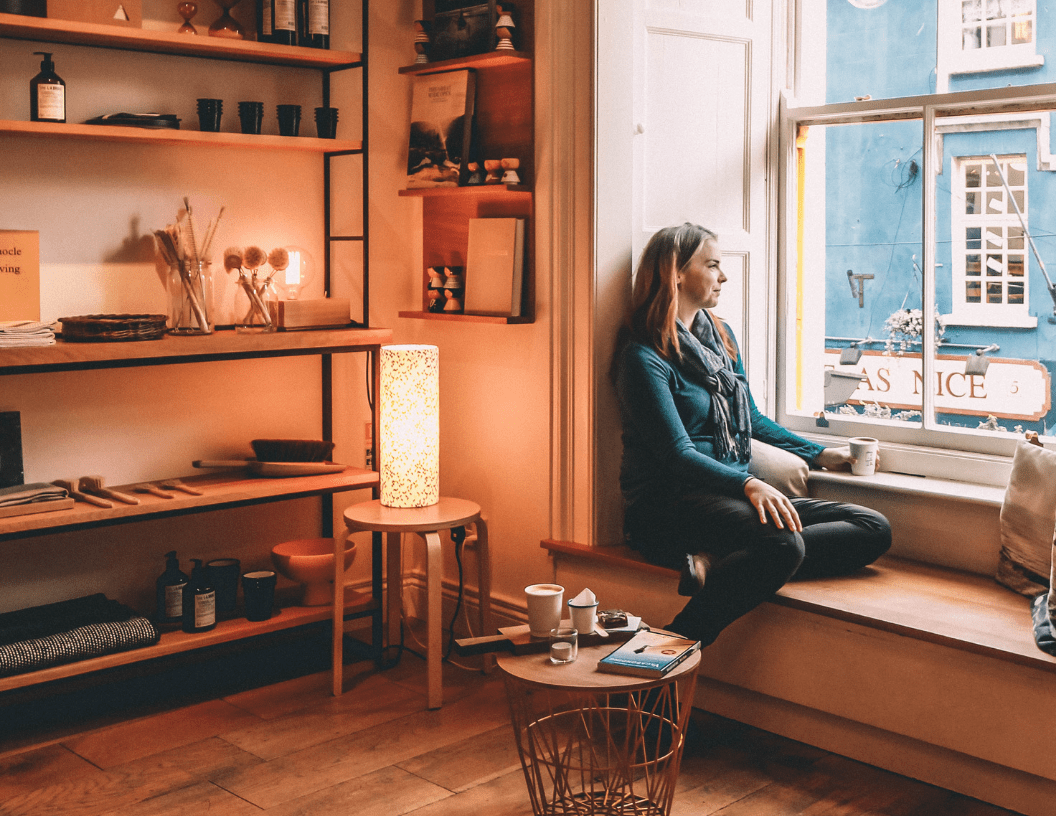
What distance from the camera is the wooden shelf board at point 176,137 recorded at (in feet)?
9.48

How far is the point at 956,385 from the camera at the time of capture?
3.29 m

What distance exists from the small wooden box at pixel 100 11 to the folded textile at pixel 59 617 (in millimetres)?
1613

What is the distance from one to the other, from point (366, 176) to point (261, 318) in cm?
54

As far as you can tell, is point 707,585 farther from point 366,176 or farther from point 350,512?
point 366,176

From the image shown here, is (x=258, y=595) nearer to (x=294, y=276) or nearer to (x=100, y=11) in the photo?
(x=294, y=276)

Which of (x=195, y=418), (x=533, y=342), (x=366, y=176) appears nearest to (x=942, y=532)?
(x=533, y=342)

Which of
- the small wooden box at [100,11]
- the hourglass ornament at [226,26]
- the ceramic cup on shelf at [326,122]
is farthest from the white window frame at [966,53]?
the small wooden box at [100,11]

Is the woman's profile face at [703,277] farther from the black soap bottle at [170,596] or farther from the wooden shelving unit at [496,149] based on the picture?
the black soap bottle at [170,596]

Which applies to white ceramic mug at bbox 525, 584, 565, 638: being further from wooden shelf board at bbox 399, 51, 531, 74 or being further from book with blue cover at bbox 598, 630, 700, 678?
wooden shelf board at bbox 399, 51, 531, 74

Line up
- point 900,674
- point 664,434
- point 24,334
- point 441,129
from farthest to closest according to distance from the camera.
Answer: point 441,129 → point 664,434 → point 24,334 → point 900,674

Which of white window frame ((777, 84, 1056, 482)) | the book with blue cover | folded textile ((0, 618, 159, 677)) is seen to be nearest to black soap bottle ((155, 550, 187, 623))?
folded textile ((0, 618, 159, 677))

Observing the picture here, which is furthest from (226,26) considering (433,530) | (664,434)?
(664,434)

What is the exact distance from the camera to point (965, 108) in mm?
3217

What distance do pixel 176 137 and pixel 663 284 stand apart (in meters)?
1.44
